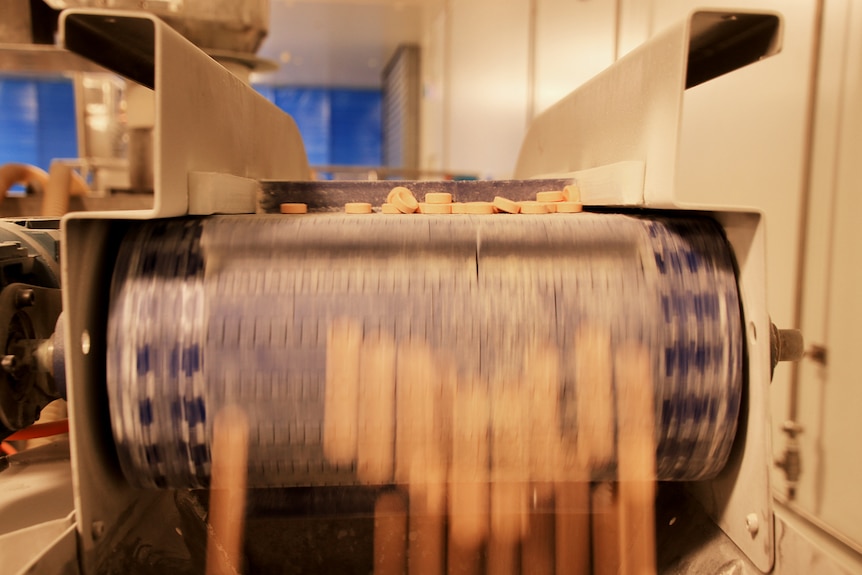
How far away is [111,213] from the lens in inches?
20.4

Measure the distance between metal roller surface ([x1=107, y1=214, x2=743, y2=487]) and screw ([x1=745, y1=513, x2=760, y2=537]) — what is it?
6 cm

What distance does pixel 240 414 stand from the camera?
55 cm

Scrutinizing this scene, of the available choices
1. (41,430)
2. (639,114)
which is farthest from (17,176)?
(639,114)

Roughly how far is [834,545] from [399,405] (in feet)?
2.75

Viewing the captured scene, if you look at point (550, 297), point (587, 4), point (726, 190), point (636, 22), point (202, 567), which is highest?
point (587, 4)

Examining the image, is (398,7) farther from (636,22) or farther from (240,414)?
(240,414)

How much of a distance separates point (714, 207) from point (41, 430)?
0.84 metres

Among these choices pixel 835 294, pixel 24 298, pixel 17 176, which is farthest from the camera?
pixel 17 176

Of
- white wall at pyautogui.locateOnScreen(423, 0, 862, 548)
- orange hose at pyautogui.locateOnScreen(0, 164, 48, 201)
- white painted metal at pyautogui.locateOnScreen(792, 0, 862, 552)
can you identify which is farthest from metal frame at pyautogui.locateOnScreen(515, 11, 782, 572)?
orange hose at pyautogui.locateOnScreen(0, 164, 48, 201)

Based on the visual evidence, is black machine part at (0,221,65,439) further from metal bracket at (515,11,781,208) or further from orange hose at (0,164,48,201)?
orange hose at (0,164,48,201)

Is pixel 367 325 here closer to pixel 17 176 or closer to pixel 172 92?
pixel 172 92

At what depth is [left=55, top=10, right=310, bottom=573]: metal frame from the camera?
1.75 ft

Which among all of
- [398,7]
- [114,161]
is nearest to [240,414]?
[114,161]

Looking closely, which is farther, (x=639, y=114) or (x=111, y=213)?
(x=639, y=114)
